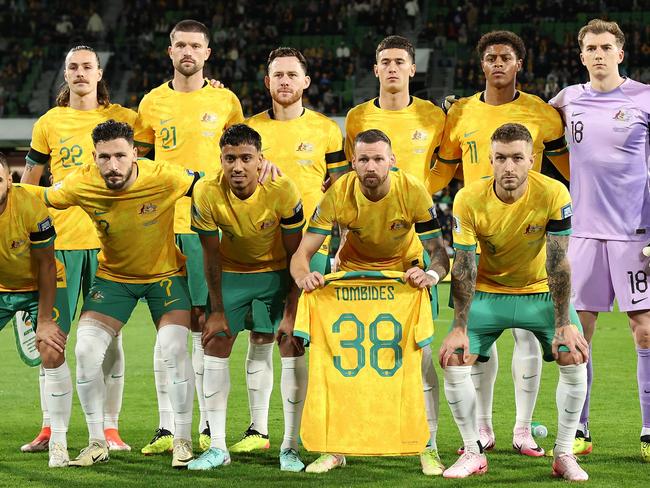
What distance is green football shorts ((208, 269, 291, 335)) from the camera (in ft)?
19.2

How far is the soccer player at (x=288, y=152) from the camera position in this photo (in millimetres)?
6266

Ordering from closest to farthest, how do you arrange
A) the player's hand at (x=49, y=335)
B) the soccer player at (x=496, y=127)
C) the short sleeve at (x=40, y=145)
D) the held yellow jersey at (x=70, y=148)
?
the player's hand at (x=49, y=335) → the soccer player at (x=496, y=127) → the held yellow jersey at (x=70, y=148) → the short sleeve at (x=40, y=145)

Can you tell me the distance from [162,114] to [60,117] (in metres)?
0.65

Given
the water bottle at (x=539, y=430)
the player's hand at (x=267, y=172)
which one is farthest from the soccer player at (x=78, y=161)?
the water bottle at (x=539, y=430)

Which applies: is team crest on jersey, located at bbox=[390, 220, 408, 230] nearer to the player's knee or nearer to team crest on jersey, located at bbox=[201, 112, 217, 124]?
the player's knee

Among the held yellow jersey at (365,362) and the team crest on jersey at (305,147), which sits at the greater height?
the team crest on jersey at (305,147)

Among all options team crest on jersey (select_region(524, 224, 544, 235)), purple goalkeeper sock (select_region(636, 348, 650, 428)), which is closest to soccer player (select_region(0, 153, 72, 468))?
team crest on jersey (select_region(524, 224, 544, 235))

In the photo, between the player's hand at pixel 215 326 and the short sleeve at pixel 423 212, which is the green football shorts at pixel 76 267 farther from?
the short sleeve at pixel 423 212

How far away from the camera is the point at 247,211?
5.73 meters

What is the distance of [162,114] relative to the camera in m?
6.53

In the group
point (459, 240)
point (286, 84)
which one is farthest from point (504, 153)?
point (286, 84)

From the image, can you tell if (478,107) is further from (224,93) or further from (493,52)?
(224,93)

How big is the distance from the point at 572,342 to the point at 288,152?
2049mm

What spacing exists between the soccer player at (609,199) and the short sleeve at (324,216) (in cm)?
158
